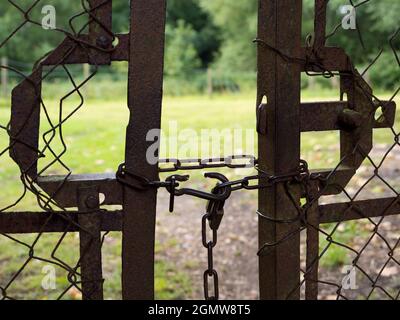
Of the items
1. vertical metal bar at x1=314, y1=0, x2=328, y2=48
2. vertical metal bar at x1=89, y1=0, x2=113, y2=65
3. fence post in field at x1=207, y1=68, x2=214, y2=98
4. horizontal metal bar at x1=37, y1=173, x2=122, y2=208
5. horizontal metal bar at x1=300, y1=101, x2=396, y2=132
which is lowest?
horizontal metal bar at x1=37, y1=173, x2=122, y2=208

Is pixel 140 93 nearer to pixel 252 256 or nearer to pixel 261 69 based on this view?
pixel 261 69

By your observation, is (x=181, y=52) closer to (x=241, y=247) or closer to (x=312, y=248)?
(x=241, y=247)

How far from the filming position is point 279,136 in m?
1.09

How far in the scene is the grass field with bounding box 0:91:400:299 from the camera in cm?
283

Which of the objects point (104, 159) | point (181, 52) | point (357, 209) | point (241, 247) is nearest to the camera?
point (357, 209)

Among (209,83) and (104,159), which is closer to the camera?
(104,159)

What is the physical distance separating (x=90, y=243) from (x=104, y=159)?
496 cm

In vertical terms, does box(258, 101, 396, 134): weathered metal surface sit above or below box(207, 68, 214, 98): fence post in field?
below

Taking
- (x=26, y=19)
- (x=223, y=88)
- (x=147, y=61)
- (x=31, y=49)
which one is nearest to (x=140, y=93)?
(x=147, y=61)

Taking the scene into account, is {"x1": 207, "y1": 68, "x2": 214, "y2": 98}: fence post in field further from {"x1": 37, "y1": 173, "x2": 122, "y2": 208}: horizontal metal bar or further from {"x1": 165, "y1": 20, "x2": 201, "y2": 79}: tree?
{"x1": 37, "y1": 173, "x2": 122, "y2": 208}: horizontal metal bar

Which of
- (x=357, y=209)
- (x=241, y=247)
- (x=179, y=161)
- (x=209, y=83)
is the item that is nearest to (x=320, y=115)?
(x=357, y=209)

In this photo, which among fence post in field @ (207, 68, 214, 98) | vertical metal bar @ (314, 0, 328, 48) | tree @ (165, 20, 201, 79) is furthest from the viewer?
tree @ (165, 20, 201, 79)

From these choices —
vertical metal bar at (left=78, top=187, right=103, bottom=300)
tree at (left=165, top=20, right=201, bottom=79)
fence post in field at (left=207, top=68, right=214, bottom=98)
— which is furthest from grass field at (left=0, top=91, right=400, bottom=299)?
tree at (left=165, top=20, right=201, bottom=79)

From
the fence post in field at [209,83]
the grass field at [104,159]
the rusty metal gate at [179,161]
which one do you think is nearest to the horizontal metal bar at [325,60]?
the rusty metal gate at [179,161]
